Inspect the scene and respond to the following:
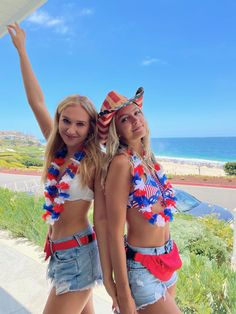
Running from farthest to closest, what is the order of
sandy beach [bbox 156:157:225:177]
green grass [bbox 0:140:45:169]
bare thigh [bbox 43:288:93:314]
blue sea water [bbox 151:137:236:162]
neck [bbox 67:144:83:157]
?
blue sea water [bbox 151:137:236:162] → sandy beach [bbox 156:157:225:177] → green grass [bbox 0:140:45:169] → neck [bbox 67:144:83:157] → bare thigh [bbox 43:288:93:314]

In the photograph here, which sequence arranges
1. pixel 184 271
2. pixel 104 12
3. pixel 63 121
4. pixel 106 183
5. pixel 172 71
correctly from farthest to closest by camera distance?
pixel 104 12 → pixel 172 71 → pixel 184 271 → pixel 63 121 → pixel 106 183

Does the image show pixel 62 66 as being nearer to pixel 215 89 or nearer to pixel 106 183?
pixel 215 89

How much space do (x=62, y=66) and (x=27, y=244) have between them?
53.6m

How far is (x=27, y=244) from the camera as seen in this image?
3.16 metres

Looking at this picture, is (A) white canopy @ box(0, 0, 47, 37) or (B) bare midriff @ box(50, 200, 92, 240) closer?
(B) bare midriff @ box(50, 200, 92, 240)

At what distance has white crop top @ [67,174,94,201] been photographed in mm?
1025

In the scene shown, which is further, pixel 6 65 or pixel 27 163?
pixel 6 65

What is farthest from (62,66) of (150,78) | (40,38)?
(150,78)

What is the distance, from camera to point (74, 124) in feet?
3.43

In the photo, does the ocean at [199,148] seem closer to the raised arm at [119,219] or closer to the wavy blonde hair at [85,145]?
the wavy blonde hair at [85,145]

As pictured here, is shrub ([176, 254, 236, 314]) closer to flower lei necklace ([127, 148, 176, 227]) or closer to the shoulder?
flower lei necklace ([127, 148, 176, 227])

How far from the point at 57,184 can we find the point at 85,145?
0.56 ft

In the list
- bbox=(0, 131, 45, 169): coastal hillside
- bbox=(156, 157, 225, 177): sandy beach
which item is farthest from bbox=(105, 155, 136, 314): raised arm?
bbox=(0, 131, 45, 169): coastal hillside

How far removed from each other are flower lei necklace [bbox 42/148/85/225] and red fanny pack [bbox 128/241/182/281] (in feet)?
1.00
